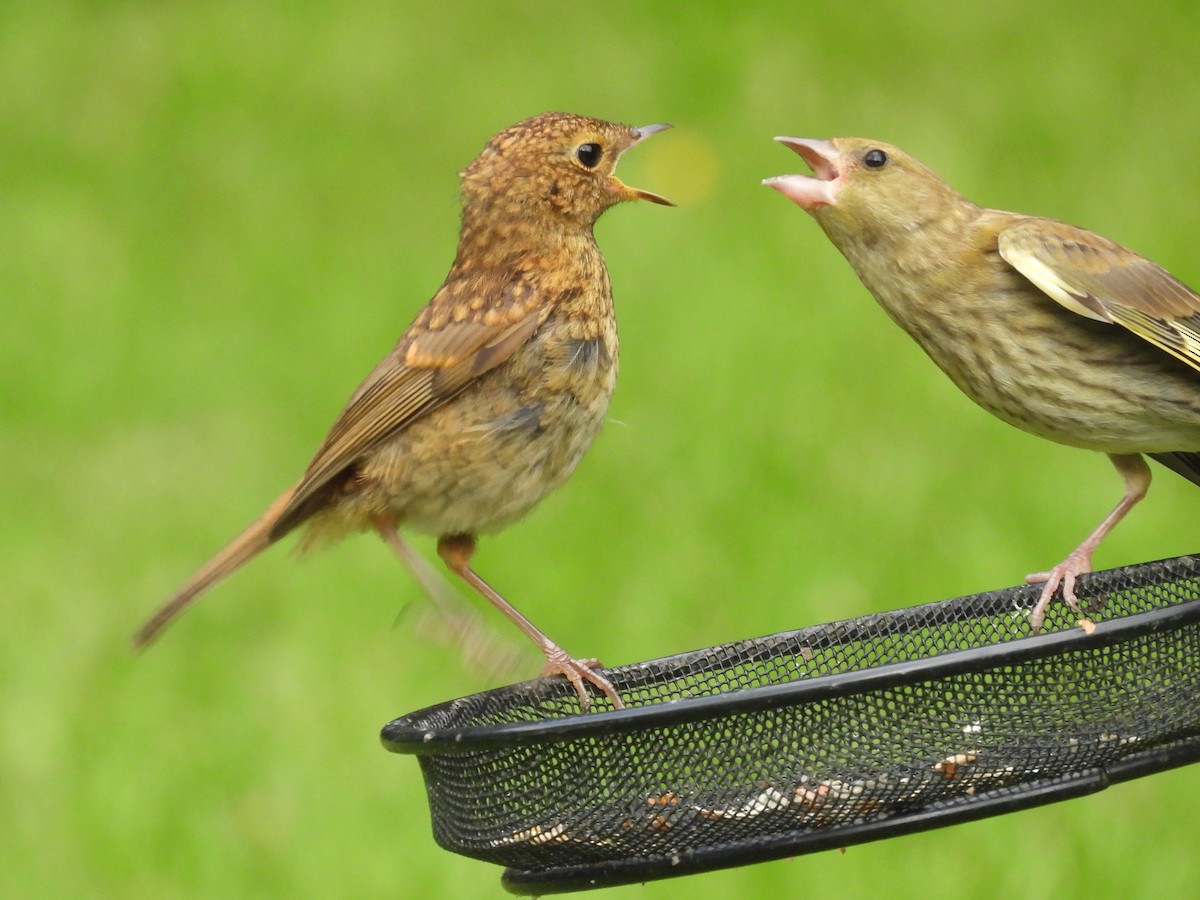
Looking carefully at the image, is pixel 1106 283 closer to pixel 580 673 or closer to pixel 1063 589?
pixel 1063 589

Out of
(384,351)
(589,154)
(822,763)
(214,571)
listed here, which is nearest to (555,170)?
(589,154)

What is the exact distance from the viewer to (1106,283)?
15.3 feet

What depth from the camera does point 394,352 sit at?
497 centimetres

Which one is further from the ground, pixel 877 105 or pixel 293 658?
pixel 877 105

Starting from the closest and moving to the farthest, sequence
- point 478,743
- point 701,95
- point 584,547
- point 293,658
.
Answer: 1. point 478,743
2. point 293,658
3. point 584,547
4. point 701,95

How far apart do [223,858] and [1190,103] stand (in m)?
6.86

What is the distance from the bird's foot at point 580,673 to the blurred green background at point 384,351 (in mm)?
914

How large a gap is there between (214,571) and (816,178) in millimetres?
1896

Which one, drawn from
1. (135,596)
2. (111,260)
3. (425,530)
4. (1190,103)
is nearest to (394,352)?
(425,530)

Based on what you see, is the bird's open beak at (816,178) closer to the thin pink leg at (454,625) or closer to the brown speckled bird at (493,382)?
the brown speckled bird at (493,382)

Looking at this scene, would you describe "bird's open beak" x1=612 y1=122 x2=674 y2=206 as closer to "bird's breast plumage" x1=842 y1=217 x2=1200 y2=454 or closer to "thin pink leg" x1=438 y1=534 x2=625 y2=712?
"bird's breast plumage" x1=842 y1=217 x2=1200 y2=454

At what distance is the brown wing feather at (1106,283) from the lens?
4551mm

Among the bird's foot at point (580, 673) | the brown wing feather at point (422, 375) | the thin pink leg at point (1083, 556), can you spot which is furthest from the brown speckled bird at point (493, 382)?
Answer: the thin pink leg at point (1083, 556)

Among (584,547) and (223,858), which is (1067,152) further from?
(223,858)
